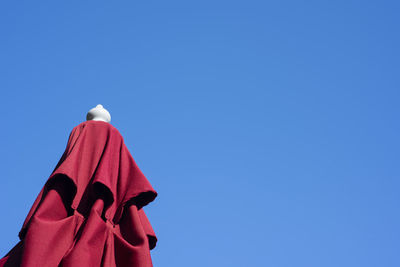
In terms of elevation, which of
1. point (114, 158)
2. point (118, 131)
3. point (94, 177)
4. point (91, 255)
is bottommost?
point (91, 255)

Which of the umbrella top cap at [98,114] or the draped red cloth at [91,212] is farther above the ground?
the umbrella top cap at [98,114]

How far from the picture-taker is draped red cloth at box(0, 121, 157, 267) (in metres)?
4.40

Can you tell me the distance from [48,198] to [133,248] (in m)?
0.95

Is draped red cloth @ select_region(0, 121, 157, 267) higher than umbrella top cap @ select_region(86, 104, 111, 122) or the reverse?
the reverse

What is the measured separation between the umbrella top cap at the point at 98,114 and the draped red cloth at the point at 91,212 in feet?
0.98

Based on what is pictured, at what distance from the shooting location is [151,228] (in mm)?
5375

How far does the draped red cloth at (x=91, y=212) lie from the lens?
14.4 feet

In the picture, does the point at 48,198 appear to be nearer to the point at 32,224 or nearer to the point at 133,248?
the point at 32,224

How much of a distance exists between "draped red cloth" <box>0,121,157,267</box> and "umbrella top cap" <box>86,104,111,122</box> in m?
0.30

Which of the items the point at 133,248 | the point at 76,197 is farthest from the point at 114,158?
the point at 133,248

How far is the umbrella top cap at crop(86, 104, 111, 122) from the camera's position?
5980 millimetres

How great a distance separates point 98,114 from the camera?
19.6 feet

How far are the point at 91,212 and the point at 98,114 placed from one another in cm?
161

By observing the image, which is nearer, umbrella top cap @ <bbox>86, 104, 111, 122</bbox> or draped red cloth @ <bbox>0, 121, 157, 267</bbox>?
draped red cloth @ <bbox>0, 121, 157, 267</bbox>
